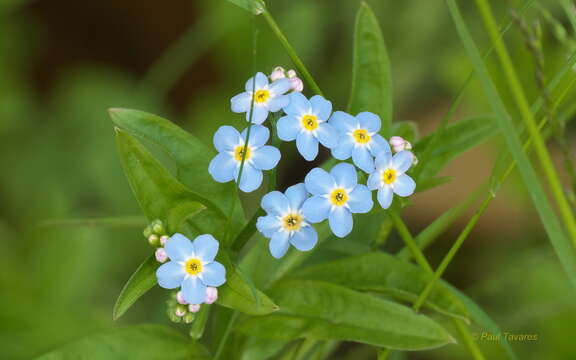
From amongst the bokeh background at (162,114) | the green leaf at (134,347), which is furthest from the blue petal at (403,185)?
the bokeh background at (162,114)

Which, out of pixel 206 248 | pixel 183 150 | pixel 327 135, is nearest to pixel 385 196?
pixel 327 135

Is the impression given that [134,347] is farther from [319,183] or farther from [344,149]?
[344,149]

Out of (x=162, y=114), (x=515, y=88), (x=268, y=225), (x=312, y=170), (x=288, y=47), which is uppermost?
(x=162, y=114)

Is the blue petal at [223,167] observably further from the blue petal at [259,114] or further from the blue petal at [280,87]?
the blue petal at [280,87]

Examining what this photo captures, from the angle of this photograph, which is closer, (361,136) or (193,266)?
(193,266)

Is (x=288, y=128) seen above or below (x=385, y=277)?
above

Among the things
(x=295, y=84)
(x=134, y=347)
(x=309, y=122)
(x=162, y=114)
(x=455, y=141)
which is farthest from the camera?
(x=162, y=114)

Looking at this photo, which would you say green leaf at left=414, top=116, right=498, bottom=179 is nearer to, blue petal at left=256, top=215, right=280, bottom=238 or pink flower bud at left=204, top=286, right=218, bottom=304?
blue petal at left=256, top=215, right=280, bottom=238
